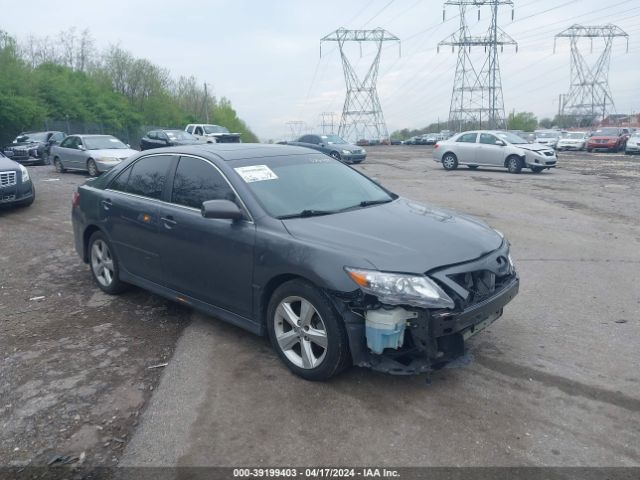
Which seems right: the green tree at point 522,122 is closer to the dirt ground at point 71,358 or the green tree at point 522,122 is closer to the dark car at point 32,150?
the dark car at point 32,150

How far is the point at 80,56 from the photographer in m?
58.1

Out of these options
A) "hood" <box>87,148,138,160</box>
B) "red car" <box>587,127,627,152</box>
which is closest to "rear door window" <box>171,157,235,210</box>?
"hood" <box>87,148,138,160</box>

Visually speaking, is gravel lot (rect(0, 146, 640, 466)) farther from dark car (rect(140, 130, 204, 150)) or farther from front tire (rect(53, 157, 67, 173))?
dark car (rect(140, 130, 204, 150))

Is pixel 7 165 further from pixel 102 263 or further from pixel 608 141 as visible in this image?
pixel 608 141

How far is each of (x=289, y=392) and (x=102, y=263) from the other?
311cm

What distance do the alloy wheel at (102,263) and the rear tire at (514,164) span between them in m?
17.4

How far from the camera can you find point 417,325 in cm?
349

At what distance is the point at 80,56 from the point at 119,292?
Answer: 6047 cm

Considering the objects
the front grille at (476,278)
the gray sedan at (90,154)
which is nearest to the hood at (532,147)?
the gray sedan at (90,154)

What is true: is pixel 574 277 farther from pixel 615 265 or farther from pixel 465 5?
pixel 465 5

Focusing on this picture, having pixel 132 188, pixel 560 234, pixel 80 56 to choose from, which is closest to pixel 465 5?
pixel 80 56

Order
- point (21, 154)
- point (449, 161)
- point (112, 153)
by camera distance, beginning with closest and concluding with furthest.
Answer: point (112, 153)
point (449, 161)
point (21, 154)

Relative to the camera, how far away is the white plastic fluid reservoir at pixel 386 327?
348 centimetres

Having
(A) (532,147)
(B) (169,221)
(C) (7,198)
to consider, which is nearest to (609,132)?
(A) (532,147)
